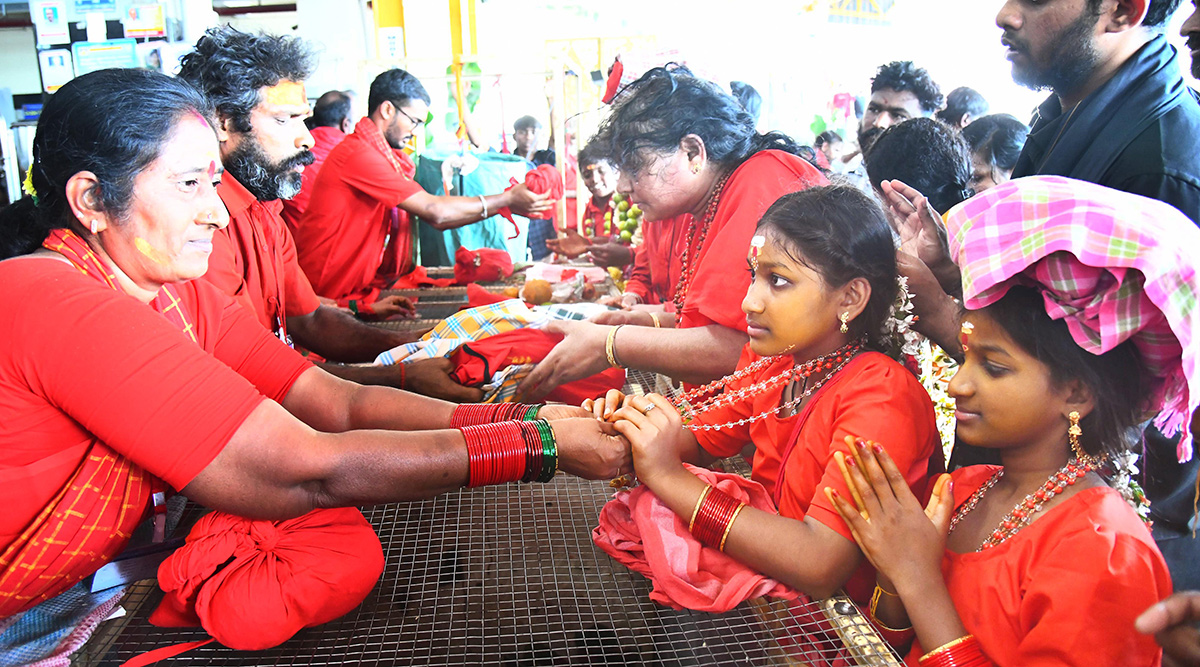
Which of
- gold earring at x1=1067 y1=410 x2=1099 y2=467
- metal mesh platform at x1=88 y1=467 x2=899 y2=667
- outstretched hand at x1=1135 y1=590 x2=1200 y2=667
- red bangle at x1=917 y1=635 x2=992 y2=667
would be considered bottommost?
metal mesh platform at x1=88 y1=467 x2=899 y2=667

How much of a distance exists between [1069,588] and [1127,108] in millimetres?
1127

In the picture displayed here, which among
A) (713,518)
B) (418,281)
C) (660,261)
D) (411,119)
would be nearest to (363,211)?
(418,281)

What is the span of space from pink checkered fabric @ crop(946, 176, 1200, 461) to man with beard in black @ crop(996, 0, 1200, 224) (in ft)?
1.55

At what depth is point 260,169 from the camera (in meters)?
3.13

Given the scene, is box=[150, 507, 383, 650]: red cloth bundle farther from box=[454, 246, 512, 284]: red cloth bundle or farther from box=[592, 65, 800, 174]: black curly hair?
box=[454, 246, 512, 284]: red cloth bundle

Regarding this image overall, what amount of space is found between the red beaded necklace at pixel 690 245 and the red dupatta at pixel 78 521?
69.0 inches

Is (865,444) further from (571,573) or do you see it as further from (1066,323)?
(571,573)

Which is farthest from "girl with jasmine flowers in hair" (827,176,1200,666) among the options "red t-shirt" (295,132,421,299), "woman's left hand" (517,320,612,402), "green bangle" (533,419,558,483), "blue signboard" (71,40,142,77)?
"blue signboard" (71,40,142,77)

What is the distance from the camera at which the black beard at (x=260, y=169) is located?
3.10m

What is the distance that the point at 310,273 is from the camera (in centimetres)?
484

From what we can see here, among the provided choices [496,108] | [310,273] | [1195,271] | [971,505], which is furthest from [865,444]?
[496,108]

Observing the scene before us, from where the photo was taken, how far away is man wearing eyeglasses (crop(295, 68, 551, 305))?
15.7ft

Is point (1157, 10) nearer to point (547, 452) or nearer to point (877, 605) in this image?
point (877, 605)

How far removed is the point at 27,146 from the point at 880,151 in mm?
8915
